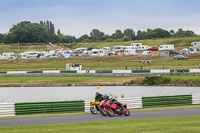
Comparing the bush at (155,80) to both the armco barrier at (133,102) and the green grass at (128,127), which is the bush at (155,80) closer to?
the armco barrier at (133,102)

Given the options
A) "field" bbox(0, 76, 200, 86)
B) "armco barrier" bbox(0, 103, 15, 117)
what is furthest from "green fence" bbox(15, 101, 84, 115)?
"field" bbox(0, 76, 200, 86)

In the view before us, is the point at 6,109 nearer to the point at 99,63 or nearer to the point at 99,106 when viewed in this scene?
the point at 99,106

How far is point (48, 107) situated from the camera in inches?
1085

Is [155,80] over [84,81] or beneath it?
over

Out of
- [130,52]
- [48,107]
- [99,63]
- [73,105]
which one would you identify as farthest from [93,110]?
[130,52]

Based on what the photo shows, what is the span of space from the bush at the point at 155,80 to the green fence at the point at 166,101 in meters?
23.6

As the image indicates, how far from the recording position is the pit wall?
1050 inches

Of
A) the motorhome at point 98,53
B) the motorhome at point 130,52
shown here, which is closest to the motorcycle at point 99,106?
the motorhome at point 130,52

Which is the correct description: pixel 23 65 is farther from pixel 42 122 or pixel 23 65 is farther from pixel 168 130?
pixel 168 130

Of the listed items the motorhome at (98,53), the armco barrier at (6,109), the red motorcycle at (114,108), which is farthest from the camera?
the motorhome at (98,53)

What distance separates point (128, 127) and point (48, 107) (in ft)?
31.8

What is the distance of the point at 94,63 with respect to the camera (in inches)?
3295

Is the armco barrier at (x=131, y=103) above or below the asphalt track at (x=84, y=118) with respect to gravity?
above

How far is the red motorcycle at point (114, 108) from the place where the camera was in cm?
2370
